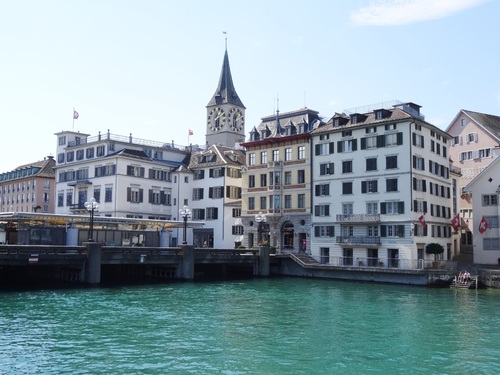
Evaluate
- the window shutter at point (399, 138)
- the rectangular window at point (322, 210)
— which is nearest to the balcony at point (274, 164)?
the rectangular window at point (322, 210)

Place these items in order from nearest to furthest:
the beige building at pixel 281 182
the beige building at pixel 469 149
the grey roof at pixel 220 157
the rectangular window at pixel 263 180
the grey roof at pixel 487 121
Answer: the beige building at pixel 281 182, the rectangular window at pixel 263 180, the beige building at pixel 469 149, the grey roof at pixel 487 121, the grey roof at pixel 220 157

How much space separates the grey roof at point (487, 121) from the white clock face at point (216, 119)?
46604 mm

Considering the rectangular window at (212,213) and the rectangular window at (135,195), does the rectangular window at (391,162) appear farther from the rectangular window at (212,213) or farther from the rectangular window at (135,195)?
the rectangular window at (135,195)

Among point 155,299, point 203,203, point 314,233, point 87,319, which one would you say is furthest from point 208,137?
point 87,319

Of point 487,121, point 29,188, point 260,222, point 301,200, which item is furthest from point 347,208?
point 29,188

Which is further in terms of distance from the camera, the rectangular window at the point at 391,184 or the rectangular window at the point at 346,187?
the rectangular window at the point at 346,187

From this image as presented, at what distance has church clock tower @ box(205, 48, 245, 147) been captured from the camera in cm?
11162

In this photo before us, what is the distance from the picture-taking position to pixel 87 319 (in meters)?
32.4

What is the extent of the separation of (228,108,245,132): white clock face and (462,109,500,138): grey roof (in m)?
45.1

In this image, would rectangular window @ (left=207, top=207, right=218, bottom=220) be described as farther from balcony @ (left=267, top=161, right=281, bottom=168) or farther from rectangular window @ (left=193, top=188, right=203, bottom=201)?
balcony @ (left=267, top=161, right=281, bottom=168)

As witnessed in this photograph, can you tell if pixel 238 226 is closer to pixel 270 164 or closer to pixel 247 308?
pixel 270 164

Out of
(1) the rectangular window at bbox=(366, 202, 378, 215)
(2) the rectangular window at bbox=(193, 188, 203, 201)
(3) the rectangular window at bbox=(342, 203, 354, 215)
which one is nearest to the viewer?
(1) the rectangular window at bbox=(366, 202, 378, 215)

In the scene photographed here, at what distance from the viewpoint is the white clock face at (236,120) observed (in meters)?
113

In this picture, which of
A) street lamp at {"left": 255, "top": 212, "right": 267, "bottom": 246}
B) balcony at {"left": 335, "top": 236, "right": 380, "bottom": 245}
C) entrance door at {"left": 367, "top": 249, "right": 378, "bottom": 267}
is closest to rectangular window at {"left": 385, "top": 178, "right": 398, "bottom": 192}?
balcony at {"left": 335, "top": 236, "right": 380, "bottom": 245}
